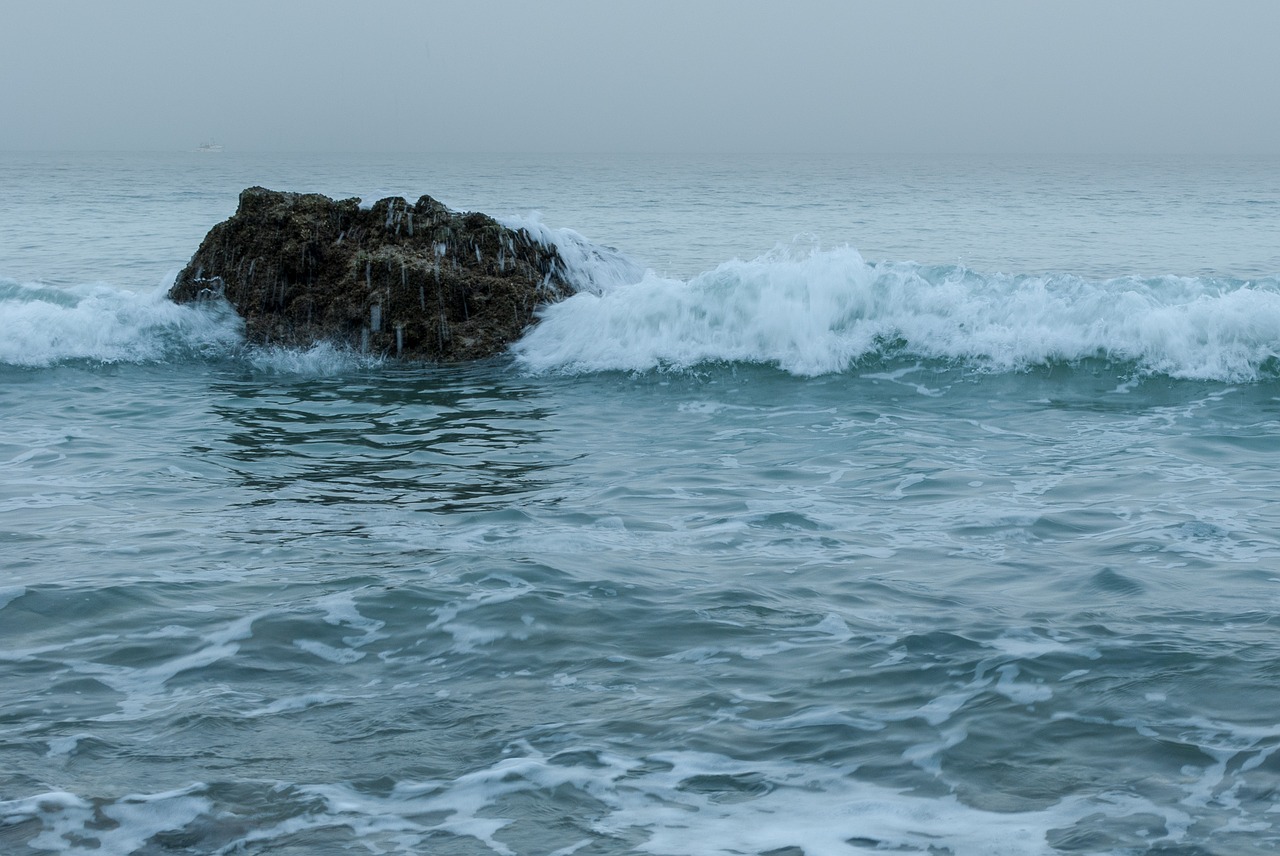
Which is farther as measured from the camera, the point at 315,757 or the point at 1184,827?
the point at 315,757

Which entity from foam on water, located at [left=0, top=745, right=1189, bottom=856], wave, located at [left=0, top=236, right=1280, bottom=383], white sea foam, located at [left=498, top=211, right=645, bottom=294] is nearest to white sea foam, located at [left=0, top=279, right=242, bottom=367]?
wave, located at [left=0, top=236, right=1280, bottom=383]

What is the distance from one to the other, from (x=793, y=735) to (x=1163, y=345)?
8.96 m

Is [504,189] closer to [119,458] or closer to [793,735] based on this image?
[119,458]

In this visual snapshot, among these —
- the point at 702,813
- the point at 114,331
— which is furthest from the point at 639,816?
the point at 114,331

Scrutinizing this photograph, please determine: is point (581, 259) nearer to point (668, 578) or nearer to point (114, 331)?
point (114, 331)

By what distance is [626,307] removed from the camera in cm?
1242

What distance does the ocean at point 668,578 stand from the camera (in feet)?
11.3

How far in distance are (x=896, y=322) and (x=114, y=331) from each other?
8.69 meters

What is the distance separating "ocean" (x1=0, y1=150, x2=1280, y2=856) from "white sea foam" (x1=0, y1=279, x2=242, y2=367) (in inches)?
1.7

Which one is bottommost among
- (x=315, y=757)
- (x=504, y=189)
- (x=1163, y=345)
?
(x=315, y=757)

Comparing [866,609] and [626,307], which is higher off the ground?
[626,307]

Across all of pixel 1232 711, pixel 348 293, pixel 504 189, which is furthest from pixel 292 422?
pixel 504 189

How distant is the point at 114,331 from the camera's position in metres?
12.5

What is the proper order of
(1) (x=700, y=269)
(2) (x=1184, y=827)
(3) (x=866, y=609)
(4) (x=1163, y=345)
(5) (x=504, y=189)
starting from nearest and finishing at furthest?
(2) (x=1184, y=827)
(3) (x=866, y=609)
(4) (x=1163, y=345)
(1) (x=700, y=269)
(5) (x=504, y=189)
